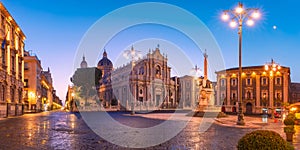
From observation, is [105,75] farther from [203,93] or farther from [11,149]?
[11,149]

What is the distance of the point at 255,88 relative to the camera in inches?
2398

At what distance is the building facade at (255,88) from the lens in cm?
5720

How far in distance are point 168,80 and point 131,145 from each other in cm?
8304

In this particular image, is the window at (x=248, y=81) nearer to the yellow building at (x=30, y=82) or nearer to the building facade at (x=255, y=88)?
the building facade at (x=255, y=88)

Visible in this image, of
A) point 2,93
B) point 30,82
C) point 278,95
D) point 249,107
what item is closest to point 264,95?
point 278,95

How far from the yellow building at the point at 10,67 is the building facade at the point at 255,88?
4149cm

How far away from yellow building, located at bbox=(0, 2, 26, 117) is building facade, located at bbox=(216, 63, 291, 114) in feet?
136

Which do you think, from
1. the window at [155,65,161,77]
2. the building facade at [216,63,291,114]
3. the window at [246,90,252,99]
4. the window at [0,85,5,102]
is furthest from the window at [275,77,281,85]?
the window at [0,85,5,102]

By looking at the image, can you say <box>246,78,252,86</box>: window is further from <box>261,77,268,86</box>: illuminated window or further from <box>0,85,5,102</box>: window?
<box>0,85,5,102</box>: window

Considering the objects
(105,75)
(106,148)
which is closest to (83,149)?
(106,148)

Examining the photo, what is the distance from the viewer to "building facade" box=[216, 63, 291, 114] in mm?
57200

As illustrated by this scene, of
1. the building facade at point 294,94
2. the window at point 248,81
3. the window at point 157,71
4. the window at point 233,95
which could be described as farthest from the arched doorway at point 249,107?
the window at point 157,71

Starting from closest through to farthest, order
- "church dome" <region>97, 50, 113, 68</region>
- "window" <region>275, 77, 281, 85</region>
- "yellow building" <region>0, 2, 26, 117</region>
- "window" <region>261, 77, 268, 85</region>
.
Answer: "yellow building" <region>0, 2, 26, 117</region> → "window" <region>275, 77, 281, 85</region> → "window" <region>261, 77, 268, 85</region> → "church dome" <region>97, 50, 113, 68</region>

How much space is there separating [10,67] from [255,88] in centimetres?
5041
